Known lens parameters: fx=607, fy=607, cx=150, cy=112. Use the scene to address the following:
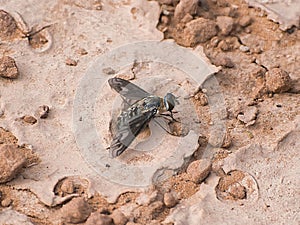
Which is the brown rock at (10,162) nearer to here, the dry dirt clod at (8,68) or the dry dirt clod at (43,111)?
the dry dirt clod at (43,111)

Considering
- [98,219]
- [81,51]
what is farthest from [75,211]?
[81,51]

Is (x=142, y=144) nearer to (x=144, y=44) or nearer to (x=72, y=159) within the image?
(x=72, y=159)

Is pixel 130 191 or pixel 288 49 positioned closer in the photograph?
pixel 130 191

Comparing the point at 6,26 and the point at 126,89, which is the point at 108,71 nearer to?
the point at 126,89

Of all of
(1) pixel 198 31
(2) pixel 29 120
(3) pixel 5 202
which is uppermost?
(1) pixel 198 31

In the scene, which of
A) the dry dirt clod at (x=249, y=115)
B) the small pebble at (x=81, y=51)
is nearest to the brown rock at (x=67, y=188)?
the small pebble at (x=81, y=51)

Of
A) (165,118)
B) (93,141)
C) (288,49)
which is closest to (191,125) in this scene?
(165,118)

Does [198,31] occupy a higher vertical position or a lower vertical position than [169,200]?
higher
